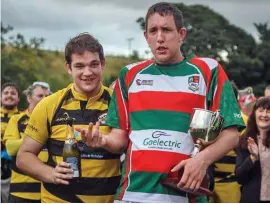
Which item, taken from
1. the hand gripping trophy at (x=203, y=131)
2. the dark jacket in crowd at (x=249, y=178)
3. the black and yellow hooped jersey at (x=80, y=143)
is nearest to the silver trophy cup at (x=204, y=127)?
the hand gripping trophy at (x=203, y=131)

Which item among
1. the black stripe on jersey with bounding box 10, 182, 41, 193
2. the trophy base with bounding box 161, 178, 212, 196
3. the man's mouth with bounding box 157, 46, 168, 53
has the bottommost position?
the black stripe on jersey with bounding box 10, 182, 41, 193

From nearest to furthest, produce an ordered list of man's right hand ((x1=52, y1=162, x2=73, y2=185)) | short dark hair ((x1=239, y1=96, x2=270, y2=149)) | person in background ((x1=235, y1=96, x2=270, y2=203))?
man's right hand ((x1=52, y1=162, x2=73, y2=185)), person in background ((x1=235, y1=96, x2=270, y2=203)), short dark hair ((x1=239, y1=96, x2=270, y2=149))

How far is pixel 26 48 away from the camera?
43969 millimetres

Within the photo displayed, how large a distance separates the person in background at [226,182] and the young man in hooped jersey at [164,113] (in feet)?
12.5

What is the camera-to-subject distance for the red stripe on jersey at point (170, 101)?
3891 mm

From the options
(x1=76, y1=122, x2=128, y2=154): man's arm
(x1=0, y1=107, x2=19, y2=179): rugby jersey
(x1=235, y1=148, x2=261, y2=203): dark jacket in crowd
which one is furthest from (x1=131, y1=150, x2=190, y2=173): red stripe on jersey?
(x1=0, y1=107, x2=19, y2=179): rugby jersey

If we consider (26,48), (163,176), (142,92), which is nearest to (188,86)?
(142,92)

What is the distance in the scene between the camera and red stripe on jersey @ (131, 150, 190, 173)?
386cm

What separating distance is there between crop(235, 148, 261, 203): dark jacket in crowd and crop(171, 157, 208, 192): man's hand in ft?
9.71

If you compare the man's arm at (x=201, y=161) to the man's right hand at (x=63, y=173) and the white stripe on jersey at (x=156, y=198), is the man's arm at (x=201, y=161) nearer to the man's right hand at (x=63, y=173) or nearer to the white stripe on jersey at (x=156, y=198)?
the white stripe on jersey at (x=156, y=198)

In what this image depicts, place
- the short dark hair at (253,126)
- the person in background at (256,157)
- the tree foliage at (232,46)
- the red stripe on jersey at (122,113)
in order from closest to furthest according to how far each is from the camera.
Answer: the red stripe on jersey at (122,113), the person in background at (256,157), the short dark hair at (253,126), the tree foliage at (232,46)

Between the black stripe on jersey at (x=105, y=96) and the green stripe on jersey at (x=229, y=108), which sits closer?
the green stripe on jersey at (x=229, y=108)

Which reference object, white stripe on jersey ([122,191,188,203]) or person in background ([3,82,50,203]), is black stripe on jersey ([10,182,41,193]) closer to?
person in background ([3,82,50,203])

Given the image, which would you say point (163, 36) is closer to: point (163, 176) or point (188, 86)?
point (188, 86)
